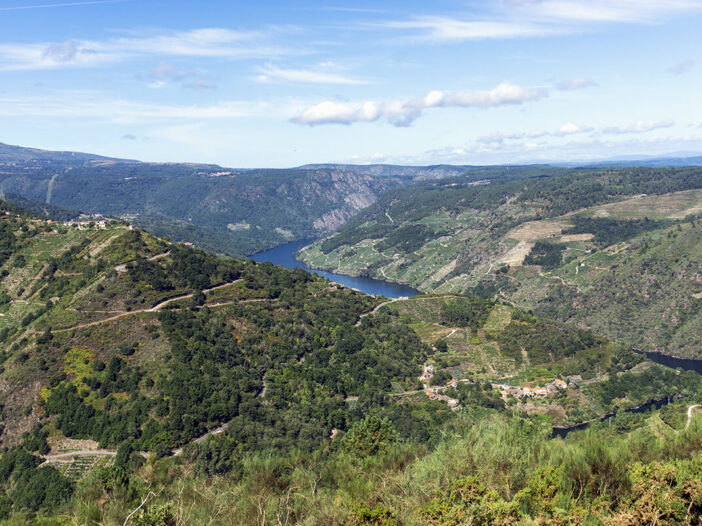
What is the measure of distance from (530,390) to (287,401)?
186 feet

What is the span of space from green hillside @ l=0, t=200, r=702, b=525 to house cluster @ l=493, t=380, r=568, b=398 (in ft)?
1.19

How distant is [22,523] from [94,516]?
623 cm

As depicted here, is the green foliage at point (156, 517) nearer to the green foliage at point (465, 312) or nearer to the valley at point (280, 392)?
the valley at point (280, 392)

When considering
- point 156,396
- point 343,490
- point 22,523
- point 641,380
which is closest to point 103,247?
point 156,396

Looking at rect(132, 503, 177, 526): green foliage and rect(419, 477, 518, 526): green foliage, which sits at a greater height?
rect(419, 477, 518, 526): green foliage

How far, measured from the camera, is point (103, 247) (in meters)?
117

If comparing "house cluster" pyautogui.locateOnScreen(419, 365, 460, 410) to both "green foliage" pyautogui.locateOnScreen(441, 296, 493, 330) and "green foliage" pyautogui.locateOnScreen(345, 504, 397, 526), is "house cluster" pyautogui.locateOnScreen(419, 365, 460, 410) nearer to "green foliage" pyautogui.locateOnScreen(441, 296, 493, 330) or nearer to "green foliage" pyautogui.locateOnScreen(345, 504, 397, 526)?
"green foliage" pyautogui.locateOnScreen(441, 296, 493, 330)

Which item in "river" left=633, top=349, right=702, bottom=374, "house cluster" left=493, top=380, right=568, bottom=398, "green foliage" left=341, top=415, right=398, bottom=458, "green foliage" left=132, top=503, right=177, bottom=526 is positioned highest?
"green foliage" left=132, top=503, right=177, bottom=526

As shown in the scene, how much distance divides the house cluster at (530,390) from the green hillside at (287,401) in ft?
1.19

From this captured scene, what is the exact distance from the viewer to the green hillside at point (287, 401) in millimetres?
28688

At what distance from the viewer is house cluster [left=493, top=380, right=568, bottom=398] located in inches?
4154

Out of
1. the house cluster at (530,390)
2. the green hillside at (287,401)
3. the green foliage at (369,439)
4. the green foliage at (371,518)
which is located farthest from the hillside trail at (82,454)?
the house cluster at (530,390)

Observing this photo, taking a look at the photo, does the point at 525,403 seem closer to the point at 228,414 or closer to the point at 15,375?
the point at 228,414

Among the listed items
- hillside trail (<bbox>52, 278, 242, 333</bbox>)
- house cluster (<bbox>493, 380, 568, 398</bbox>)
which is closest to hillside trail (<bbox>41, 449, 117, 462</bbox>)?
hillside trail (<bbox>52, 278, 242, 333</bbox>)
